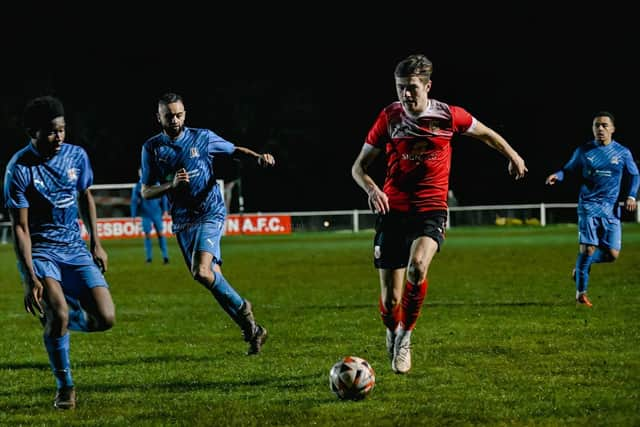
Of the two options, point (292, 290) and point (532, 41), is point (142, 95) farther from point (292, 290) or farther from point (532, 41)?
point (292, 290)

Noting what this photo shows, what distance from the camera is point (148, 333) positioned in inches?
392

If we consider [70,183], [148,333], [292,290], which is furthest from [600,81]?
[70,183]

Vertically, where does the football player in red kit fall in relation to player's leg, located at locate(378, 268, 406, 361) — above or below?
above

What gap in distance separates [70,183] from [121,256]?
1903cm

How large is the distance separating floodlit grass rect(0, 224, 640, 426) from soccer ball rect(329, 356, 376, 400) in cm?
9

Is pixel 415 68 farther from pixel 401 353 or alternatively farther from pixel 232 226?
pixel 232 226

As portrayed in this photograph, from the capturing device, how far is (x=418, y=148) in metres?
7.16

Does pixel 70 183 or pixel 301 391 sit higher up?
pixel 70 183

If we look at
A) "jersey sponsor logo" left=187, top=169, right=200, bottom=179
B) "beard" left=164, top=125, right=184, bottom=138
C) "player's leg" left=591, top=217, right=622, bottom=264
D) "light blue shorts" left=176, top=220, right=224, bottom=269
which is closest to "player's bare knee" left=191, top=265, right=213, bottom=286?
"light blue shorts" left=176, top=220, right=224, bottom=269

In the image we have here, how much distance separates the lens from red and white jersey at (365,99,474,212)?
7117 mm

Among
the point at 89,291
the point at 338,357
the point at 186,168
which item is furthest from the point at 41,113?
the point at 338,357

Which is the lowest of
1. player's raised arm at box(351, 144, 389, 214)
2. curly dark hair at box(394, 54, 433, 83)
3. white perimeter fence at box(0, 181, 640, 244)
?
white perimeter fence at box(0, 181, 640, 244)

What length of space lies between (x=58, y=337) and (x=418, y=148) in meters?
2.95

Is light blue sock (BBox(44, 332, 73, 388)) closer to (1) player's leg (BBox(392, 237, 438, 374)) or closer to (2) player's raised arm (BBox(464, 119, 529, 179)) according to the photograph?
(1) player's leg (BBox(392, 237, 438, 374))
